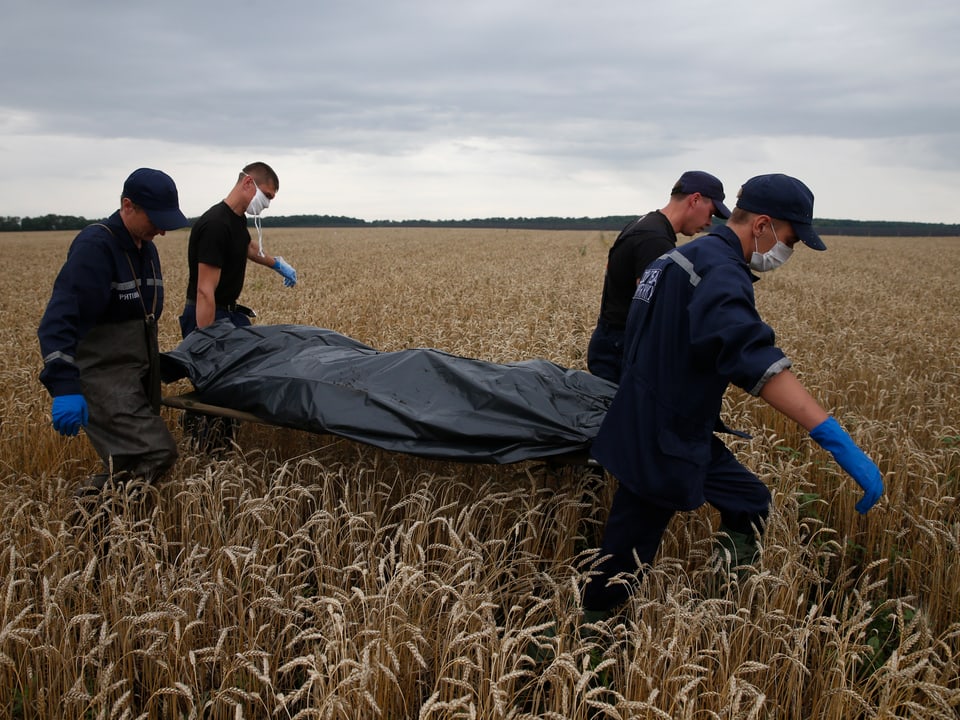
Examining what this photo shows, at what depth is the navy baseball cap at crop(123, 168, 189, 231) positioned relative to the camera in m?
3.71

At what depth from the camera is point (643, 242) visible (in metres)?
4.54

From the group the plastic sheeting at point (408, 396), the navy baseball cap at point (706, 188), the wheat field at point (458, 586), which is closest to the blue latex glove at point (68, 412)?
the wheat field at point (458, 586)

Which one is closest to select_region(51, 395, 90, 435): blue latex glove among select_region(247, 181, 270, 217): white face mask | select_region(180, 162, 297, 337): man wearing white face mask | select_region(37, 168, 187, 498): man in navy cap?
select_region(37, 168, 187, 498): man in navy cap

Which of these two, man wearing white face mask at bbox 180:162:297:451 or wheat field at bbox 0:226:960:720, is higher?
man wearing white face mask at bbox 180:162:297:451

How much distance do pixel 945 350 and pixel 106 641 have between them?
932 centimetres

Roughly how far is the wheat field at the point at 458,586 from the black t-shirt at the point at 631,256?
49.5 inches

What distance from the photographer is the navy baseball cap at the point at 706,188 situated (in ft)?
15.0

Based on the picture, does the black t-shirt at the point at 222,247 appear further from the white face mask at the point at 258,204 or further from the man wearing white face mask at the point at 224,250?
the white face mask at the point at 258,204

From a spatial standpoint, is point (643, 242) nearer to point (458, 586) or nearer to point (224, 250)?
point (458, 586)

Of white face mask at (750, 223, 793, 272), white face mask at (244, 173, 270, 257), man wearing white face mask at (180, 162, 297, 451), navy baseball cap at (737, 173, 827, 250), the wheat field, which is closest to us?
the wheat field

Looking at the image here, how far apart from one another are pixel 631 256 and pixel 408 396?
5.95ft

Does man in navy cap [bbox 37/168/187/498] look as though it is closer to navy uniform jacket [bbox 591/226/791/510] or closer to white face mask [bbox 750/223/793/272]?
navy uniform jacket [bbox 591/226/791/510]

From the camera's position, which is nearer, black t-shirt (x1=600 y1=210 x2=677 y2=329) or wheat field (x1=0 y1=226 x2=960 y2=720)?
wheat field (x1=0 y1=226 x2=960 y2=720)

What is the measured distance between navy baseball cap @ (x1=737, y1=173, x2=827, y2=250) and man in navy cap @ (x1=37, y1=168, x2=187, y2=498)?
296 centimetres
